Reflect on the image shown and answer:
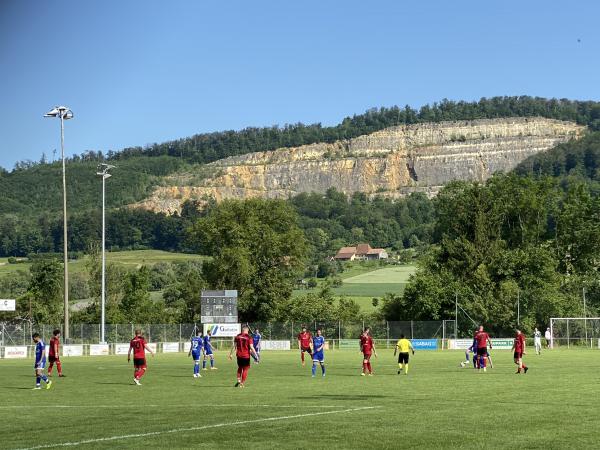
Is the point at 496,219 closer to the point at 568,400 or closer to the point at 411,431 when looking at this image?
the point at 568,400

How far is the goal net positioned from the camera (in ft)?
274

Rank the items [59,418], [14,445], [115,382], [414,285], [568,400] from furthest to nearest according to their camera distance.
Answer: [414,285] < [115,382] < [568,400] < [59,418] < [14,445]

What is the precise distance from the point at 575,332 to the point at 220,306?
30285mm

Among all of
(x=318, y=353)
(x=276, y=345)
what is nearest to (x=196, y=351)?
(x=318, y=353)

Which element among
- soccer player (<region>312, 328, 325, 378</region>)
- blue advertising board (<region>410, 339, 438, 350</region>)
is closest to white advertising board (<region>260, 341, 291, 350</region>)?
blue advertising board (<region>410, 339, 438, 350</region>)

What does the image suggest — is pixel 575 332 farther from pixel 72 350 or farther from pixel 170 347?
pixel 72 350

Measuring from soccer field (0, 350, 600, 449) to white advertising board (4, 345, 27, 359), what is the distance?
34914 mm

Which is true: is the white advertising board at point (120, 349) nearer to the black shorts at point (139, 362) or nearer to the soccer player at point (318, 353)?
the soccer player at point (318, 353)

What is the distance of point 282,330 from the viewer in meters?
89.6

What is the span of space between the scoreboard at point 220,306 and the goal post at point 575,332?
87.4 feet

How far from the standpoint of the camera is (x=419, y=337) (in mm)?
87688

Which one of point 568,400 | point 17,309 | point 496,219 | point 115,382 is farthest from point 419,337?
point 568,400

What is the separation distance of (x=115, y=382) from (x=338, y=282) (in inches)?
5102

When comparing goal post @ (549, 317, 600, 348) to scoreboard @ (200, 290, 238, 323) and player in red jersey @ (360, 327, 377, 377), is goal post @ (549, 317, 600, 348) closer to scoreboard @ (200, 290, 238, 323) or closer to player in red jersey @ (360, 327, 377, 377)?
scoreboard @ (200, 290, 238, 323)
